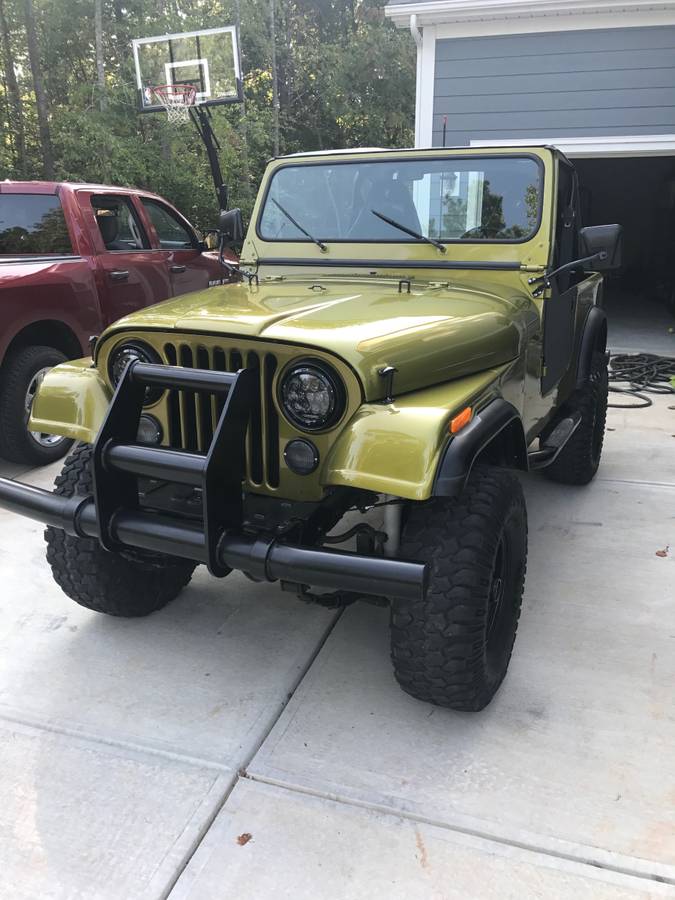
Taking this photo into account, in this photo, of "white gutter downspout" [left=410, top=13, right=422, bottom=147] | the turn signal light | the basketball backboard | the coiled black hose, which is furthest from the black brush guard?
the basketball backboard

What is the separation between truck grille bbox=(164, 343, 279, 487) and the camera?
2.18m

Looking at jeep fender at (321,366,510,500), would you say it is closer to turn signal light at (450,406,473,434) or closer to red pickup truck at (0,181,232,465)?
turn signal light at (450,406,473,434)

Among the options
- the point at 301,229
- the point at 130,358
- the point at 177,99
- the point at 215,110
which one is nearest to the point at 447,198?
the point at 301,229

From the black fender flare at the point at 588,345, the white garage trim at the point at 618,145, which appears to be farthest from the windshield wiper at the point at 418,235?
the white garage trim at the point at 618,145

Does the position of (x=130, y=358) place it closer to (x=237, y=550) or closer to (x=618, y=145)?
(x=237, y=550)

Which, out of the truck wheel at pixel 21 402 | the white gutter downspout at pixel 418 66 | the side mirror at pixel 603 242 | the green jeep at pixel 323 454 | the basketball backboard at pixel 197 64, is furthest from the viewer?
the basketball backboard at pixel 197 64

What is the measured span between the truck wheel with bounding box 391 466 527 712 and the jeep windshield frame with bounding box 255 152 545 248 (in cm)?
Result: 145

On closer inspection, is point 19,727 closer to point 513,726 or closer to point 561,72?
point 513,726

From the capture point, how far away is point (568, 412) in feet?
13.4

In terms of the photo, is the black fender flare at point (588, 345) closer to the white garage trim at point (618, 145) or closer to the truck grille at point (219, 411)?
the truck grille at point (219, 411)

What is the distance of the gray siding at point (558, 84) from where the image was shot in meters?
7.25

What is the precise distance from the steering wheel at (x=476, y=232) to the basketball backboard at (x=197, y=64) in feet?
24.1

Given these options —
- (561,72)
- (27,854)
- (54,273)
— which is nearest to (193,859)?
(27,854)

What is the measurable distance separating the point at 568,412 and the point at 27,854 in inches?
131
